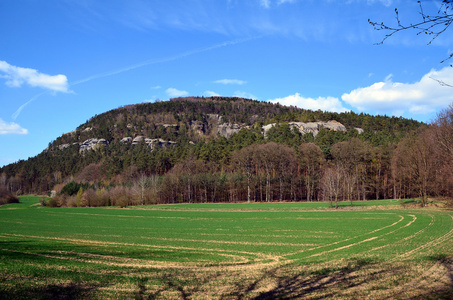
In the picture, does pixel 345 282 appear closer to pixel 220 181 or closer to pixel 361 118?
pixel 220 181

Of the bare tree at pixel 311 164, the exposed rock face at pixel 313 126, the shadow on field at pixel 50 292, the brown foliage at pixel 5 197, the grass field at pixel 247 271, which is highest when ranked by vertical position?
the exposed rock face at pixel 313 126

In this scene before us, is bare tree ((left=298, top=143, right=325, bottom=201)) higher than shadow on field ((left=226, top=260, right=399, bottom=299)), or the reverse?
bare tree ((left=298, top=143, right=325, bottom=201))

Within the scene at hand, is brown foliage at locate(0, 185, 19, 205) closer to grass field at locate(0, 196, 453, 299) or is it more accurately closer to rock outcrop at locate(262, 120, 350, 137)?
grass field at locate(0, 196, 453, 299)

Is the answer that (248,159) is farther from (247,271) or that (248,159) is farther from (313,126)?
(313,126)

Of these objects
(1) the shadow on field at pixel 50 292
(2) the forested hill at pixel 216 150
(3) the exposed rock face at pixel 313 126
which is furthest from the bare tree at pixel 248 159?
(1) the shadow on field at pixel 50 292

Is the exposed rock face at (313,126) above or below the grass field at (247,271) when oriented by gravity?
above

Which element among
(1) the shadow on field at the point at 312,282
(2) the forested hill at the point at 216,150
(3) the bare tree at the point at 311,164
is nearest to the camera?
(1) the shadow on field at the point at 312,282

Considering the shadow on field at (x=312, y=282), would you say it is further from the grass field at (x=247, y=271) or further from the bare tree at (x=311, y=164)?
the bare tree at (x=311, y=164)

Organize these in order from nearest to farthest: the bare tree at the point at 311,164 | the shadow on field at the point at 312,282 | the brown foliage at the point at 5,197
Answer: the shadow on field at the point at 312,282 → the bare tree at the point at 311,164 → the brown foliage at the point at 5,197

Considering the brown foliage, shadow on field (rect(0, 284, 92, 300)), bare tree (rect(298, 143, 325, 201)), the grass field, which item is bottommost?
the brown foliage

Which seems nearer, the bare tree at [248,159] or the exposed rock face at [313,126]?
the bare tree at [248,159]

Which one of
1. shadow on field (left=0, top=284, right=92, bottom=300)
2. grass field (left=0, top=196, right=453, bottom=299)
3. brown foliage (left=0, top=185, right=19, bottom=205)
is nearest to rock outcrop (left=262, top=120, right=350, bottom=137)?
brown foliage (left=0, top=185, right=19, bottom=205)

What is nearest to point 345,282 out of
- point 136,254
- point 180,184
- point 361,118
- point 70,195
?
point 136,254

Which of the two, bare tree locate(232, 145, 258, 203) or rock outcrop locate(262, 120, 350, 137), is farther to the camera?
rock outcrop locate(262, 120, 350, 137)
